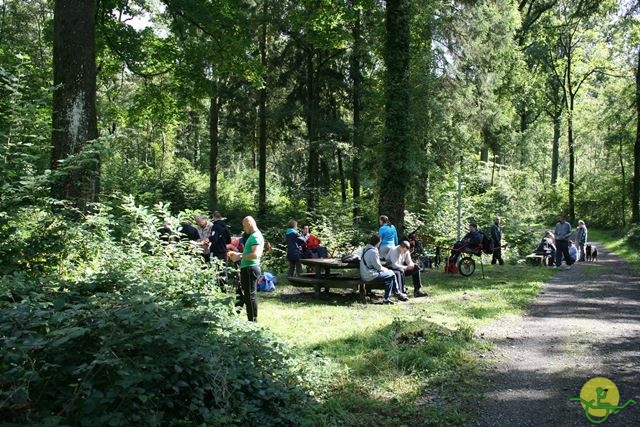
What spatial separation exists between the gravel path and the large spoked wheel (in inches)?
137

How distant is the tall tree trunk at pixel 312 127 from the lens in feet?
82.6

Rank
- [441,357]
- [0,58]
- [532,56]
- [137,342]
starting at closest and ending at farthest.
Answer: [137,342] < [441,357] < [0,58] < [532,56]

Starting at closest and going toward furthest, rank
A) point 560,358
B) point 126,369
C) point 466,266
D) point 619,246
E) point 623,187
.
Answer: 1. point 126,369
2. point 560,358
3. point 466,266
4. point 619,246
5. point 623,187

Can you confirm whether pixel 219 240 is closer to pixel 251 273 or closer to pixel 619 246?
pixel 251 273

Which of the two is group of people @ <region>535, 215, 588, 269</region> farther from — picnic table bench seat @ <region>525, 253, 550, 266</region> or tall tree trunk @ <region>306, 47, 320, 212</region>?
tall tree trunk @ <region>306, 47, 320, 212</region>

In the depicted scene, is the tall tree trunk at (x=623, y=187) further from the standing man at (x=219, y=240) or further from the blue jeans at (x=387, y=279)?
the standing man at (x=219, y=240)

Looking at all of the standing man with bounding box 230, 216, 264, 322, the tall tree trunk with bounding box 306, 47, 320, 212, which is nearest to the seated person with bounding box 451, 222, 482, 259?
the standing man with bounding box 230, 216, 264, 322

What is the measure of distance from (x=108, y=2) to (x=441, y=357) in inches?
474

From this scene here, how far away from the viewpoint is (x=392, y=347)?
696cm

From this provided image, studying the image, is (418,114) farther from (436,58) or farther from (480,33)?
(480,33)

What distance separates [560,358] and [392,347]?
2.16m

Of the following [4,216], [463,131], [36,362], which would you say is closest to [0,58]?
[4,216]

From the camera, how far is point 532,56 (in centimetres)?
3716

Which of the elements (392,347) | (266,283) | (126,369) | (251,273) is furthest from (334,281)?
(126,369)
